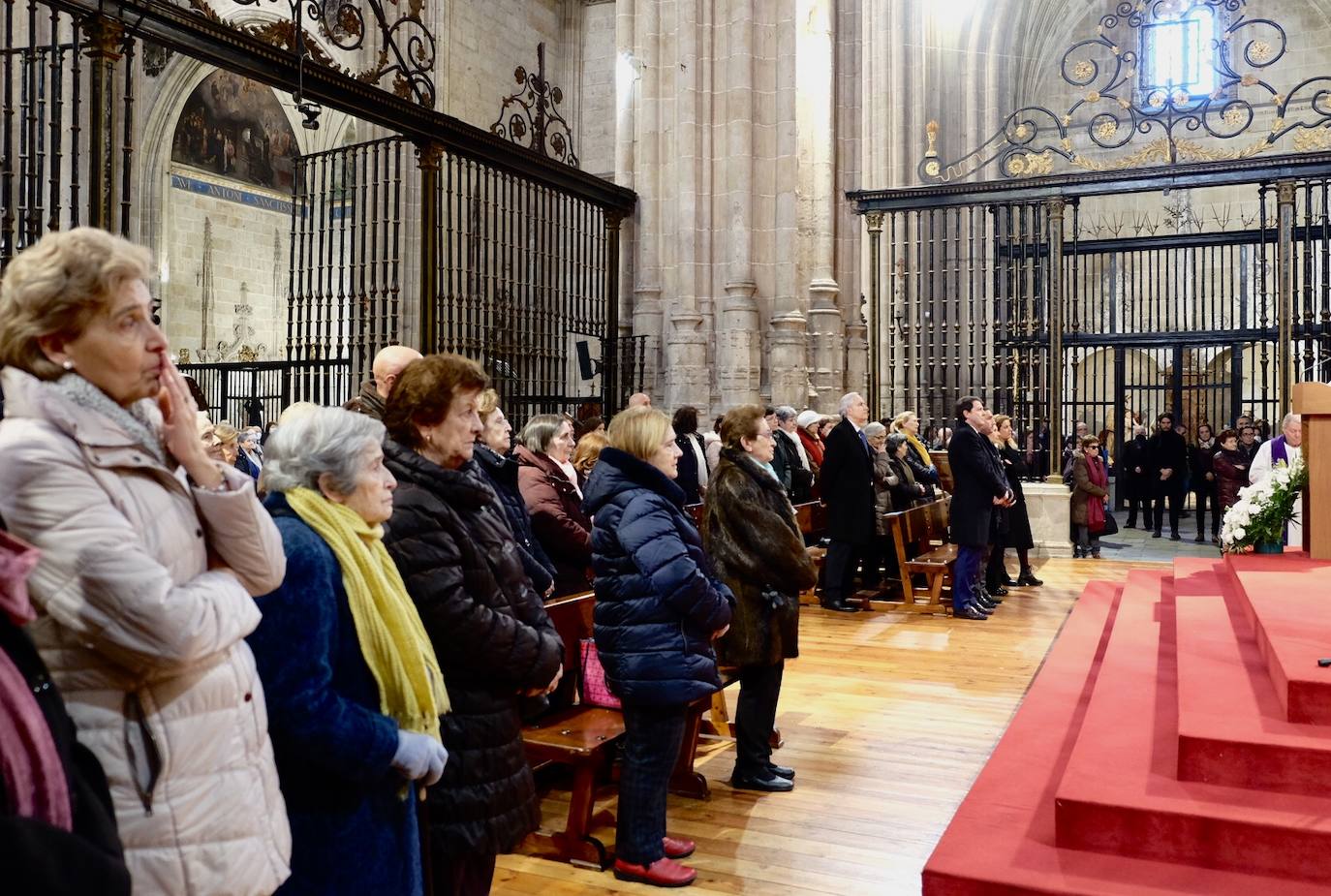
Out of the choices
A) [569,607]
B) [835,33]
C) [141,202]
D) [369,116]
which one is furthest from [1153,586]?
[141,202]

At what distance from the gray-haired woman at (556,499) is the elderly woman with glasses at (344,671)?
9.18ft

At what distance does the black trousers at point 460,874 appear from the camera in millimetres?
2578

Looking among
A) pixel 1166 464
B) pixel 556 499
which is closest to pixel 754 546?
pixel 556 499

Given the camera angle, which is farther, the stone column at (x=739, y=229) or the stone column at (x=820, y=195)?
the stone column at (x=820, y=195)

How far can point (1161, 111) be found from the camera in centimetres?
1109

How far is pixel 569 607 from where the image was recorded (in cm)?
431

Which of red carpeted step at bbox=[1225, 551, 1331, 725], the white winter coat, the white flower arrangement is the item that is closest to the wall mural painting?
the white flower arrangement

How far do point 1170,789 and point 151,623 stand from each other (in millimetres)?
3065

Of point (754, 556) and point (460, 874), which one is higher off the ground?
point (754, 556)

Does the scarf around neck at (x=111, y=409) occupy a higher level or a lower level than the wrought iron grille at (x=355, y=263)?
lower

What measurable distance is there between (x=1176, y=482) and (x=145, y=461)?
14.4m

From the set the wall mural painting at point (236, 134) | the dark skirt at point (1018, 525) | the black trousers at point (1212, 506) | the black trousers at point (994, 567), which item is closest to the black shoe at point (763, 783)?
the black trousers at point (994, 567)

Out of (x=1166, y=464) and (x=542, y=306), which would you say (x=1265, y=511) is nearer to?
(x=542, y=306)

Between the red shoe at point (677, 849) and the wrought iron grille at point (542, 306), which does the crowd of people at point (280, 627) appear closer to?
the red shoe at point (677, 849)
